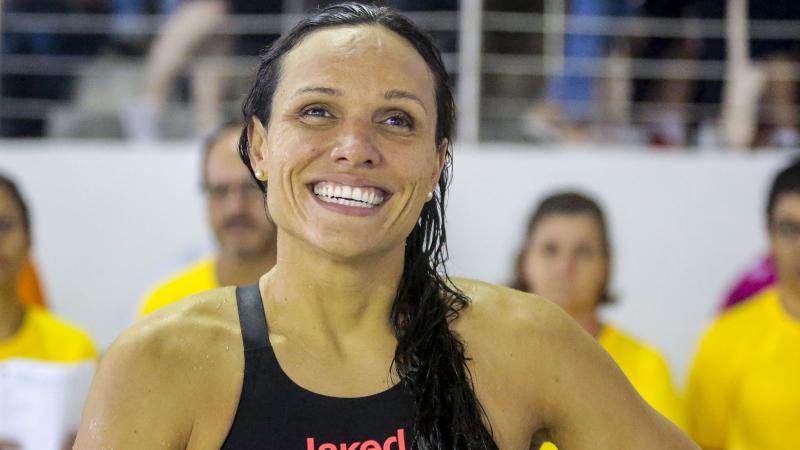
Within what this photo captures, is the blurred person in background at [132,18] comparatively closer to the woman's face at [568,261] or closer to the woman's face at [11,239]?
the woman's face at [11,239]

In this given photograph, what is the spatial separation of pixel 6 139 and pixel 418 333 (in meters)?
3.49

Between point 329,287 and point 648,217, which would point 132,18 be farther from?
point 329,287

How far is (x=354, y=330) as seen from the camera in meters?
1.72

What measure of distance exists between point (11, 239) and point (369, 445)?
238 centimetres

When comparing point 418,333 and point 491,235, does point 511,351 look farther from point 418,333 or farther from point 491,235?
point 491,235

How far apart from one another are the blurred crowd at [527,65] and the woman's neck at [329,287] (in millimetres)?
2688

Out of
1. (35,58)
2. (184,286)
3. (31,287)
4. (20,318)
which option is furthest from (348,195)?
(35,58)

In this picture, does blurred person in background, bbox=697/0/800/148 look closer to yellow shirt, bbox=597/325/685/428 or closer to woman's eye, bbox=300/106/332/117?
yellow shirt, bbox=597/325/685/428

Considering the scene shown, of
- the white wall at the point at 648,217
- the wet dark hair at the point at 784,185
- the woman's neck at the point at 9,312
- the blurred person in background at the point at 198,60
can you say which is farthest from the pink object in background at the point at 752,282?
the woman's neck at the point at 9,312

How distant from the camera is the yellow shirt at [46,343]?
3500mm

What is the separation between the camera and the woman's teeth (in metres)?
1.62

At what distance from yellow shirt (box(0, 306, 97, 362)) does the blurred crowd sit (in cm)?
127

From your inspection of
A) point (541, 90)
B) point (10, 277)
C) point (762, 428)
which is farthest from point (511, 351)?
point (541, 90)

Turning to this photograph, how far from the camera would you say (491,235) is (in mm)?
4270
